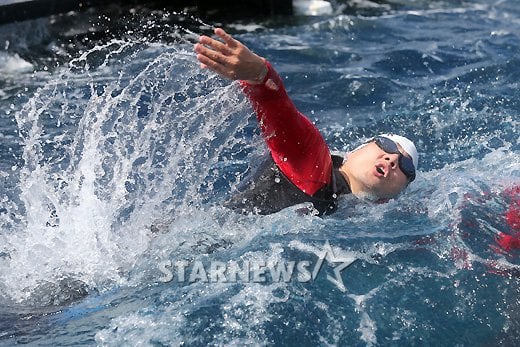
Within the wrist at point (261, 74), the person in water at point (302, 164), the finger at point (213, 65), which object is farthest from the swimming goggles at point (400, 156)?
the finger at point (213, 65)

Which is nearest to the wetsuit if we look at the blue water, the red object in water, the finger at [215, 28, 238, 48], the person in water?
the person in water

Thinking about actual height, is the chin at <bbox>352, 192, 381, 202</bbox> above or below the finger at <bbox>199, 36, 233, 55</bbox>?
below

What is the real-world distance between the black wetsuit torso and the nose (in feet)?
0.90

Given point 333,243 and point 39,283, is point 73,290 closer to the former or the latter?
point 39,283

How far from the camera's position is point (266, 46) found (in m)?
9.25

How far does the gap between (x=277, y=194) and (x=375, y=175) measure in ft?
1.86

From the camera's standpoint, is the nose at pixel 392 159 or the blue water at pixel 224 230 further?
the nose at pixel 392 159

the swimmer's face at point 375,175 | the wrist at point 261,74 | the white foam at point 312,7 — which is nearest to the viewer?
the wrist at point 261,74

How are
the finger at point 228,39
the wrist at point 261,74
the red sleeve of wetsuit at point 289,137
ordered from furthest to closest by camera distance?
the red sleeve of wetsuit at point 289,137 < the wrist at point 261,74 < the finger at point 228,39

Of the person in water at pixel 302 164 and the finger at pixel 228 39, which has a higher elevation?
the finger at pixel 228 39

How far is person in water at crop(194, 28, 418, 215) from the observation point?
440cm

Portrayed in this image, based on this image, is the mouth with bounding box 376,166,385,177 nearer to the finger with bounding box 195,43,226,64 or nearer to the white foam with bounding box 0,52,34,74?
the finger with bounding box 195,43,226,64

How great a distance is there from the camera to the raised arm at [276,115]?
4012 mm

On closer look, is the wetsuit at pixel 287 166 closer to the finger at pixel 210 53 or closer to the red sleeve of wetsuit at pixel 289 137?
the red sleeve of wetsuit at pixel 289 137
